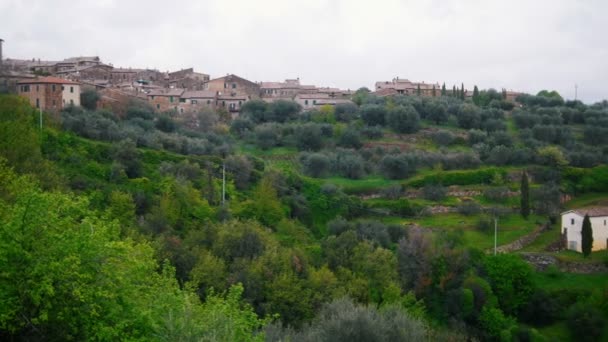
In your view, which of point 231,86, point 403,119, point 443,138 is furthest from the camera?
point 231,86

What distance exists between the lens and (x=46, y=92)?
4791 cm

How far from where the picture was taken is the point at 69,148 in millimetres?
38438

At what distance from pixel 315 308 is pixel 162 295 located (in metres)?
12.9

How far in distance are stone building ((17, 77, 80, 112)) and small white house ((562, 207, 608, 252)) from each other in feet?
105

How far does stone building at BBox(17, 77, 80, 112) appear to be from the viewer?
157ft

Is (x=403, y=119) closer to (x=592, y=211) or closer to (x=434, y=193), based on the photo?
(x=434, y=193)

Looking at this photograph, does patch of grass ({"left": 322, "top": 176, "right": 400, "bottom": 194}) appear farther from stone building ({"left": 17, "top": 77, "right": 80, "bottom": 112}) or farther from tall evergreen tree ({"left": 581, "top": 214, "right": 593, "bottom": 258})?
stone building ({"left": 17, "top": 77, "right": 80, "bottom": 112})

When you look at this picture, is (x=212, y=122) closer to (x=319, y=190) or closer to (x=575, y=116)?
(x=319, y=190)

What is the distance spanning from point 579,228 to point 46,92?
34.1 m

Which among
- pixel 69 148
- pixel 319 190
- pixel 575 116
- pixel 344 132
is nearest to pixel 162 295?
pixel 69 148

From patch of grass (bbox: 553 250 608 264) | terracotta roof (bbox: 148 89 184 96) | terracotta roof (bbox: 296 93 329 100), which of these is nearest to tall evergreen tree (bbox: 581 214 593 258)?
patch of grass (bbox: 553 250 608 264)

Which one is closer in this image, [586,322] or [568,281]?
[586,322]

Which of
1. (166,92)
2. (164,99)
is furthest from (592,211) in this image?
(166,92)

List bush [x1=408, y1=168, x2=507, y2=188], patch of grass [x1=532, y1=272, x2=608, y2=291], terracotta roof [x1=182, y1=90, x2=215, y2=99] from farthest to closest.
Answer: terracotta roof [x1=182, y1=90, x2=215, y2=99] → bush [x1=408, y1=168, x2=507, y2=188] → patch of grass [x1=532, y1=272, x2=608, y2=291]
